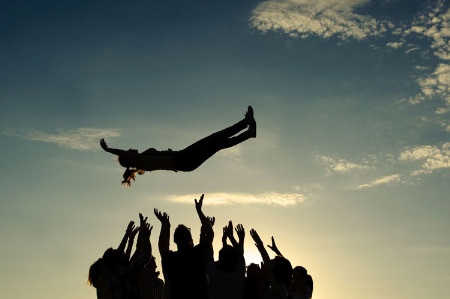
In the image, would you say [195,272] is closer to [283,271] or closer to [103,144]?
[283,271]

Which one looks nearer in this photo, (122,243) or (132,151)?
(122,243)

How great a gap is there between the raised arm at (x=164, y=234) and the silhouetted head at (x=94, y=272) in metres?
0.90

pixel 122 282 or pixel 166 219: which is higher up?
pixel 166 219

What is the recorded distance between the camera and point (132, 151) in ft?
30.1

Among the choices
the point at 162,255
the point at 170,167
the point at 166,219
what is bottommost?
the point at 162,255

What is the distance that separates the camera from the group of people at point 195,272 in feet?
20.2

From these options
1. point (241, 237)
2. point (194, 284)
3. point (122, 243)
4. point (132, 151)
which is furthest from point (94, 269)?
point (132, 151)

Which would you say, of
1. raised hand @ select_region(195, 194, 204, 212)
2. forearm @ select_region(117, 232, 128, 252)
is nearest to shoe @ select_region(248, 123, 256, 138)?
raised hand @ select_region(195, 194, 204, 212)

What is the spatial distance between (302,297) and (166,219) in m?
2.16

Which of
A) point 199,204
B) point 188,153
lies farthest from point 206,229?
point 188,153

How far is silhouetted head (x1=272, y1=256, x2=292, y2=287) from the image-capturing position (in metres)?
6.43

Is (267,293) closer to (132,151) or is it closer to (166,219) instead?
(166,219)

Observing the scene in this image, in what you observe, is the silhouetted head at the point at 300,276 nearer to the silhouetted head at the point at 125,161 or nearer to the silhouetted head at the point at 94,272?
the silhouetted head at the point at 94,272

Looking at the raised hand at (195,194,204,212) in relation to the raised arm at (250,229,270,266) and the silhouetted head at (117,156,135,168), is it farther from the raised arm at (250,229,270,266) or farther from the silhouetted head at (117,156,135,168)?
the silhouetted head at (117,156,135,168)
